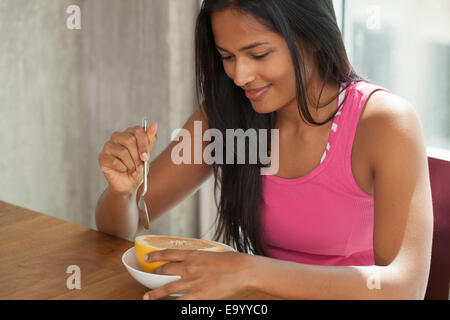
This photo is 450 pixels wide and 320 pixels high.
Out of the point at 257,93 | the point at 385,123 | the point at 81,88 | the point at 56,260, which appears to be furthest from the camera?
the point at 81,88

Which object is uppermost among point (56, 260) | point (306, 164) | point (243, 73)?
point (243, 73)

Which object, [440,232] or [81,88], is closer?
[440,232]

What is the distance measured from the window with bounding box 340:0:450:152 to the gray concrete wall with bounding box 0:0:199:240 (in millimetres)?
717

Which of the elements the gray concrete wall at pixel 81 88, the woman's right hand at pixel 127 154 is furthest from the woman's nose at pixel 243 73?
the gray concrete wall at pixel 81 88

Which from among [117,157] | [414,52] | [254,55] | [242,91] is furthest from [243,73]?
[414,52]

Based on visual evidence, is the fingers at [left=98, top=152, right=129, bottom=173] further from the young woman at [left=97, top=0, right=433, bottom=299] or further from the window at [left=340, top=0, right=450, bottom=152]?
the window at [left=340, top=0, right=450, bottom=152]

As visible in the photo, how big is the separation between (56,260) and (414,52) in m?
1.41

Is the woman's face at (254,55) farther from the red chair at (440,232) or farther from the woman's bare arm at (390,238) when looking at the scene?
the red chair at (440,232)

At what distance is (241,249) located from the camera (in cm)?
147

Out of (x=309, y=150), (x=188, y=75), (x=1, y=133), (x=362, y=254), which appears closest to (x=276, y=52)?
(x=309, y=150)

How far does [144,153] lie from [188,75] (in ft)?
3.95

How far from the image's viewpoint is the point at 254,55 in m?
1.25

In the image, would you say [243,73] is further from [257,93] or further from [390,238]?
[390,238]

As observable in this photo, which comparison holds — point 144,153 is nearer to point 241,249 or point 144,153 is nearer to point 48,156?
point 241,249
